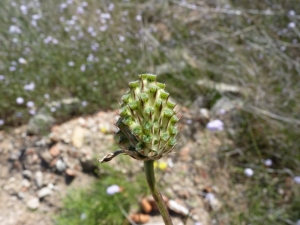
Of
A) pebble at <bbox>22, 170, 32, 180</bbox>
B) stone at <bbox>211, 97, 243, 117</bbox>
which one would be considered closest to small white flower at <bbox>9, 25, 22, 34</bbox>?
pebble at <bbox>22, 170, 32, 180</bbox>

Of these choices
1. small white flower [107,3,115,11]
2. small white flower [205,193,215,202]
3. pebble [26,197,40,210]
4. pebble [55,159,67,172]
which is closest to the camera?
small white flower [205,193,215,202]

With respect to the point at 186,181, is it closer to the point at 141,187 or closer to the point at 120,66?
the point at 141,187

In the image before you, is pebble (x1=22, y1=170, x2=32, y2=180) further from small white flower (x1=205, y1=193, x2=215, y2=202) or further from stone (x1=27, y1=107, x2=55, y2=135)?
small white flower (x1=205, y1=193, x2=215, y2=202)

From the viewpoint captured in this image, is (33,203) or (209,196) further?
(33,203)

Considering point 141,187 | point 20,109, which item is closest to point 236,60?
point 141,187

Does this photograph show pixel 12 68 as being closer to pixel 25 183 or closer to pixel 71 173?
pixel 25 183

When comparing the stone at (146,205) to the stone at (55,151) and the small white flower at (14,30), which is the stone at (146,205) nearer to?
the stone at (55,151)

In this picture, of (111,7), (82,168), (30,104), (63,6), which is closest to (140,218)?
(82,168)
